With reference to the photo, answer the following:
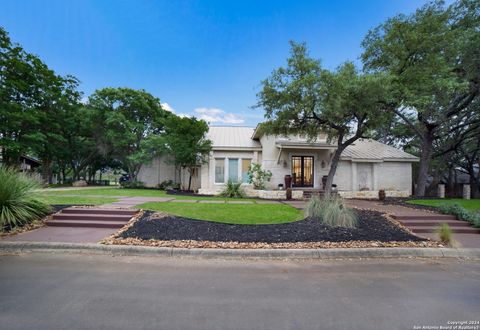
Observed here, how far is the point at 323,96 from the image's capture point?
9.01 meters

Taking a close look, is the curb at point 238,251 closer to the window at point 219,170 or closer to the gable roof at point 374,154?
the window at point 219,170

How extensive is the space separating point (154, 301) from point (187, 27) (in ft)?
49.1

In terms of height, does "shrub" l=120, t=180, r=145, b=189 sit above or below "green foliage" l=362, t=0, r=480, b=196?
below

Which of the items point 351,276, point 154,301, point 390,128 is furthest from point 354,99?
point 390,128

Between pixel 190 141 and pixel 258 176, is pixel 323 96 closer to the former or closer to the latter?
pixel 258 176

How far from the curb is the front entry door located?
10.1m

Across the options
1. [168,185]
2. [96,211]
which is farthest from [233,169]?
[96,211]

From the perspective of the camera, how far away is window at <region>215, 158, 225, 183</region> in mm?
15148

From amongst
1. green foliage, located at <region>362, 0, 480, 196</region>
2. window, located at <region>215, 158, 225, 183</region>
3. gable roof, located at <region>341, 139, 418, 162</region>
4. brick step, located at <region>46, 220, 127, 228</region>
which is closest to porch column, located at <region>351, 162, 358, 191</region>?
gable roof, located at <region>341, 139, 418, 162</region>

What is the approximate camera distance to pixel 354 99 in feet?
30.4

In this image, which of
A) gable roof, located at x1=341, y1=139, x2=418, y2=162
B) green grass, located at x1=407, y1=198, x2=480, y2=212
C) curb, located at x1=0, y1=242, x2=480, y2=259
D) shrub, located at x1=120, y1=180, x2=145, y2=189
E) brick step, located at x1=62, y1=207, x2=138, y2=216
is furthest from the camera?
shrub, located at x1=120, y1=180, x2=145, y2=189

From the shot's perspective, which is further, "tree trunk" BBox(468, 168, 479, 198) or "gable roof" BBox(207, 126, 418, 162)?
"tree trunk" BBox(468, 168, 479, 198)

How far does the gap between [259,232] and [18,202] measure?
7.13 m

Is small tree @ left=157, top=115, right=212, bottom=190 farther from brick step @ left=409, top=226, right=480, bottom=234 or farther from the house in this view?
brick step @ left=409, top=226, right=480, bottom=234
